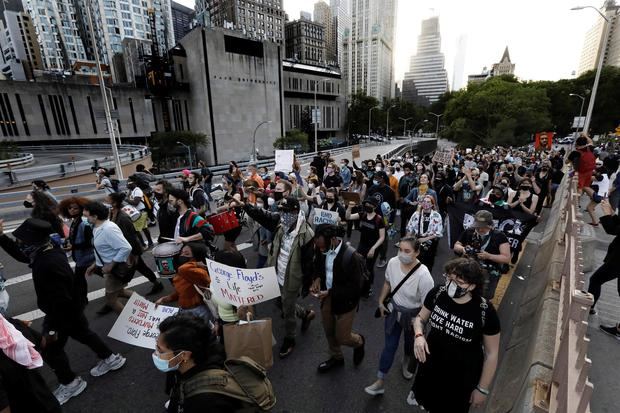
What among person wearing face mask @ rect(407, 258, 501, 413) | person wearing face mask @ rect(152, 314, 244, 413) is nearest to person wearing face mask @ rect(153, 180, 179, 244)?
person wearing face mask @ rect(152, 314, 244, 413)

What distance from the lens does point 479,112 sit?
4438 cm

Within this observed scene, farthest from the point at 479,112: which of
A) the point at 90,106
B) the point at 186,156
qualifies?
the point at 90,106

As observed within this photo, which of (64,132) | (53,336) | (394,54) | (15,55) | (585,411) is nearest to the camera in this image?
(585,411)

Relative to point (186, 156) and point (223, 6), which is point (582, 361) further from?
point (223, 6)

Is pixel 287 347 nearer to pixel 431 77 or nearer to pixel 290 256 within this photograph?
pixel 290 256

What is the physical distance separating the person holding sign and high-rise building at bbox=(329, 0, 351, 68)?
15563 cm

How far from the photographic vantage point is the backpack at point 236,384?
175 centimetres

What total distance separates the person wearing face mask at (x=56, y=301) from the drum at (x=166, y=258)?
3.01ft

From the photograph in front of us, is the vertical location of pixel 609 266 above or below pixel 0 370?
below

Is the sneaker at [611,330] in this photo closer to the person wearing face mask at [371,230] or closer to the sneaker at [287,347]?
the person wearing face mask at [371,230]

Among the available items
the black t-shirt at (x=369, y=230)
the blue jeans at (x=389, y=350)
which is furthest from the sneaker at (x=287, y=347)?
the black t-shirt at (x=369, y=230)

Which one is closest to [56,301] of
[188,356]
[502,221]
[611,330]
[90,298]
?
[188,356]

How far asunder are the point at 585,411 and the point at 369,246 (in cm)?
377

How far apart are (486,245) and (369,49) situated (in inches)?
6105
